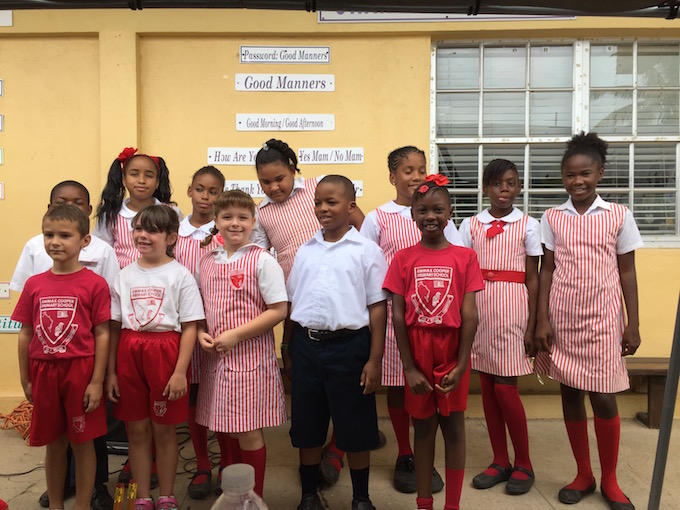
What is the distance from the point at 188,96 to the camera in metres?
4.15

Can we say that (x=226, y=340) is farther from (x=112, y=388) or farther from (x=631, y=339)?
(x=631, y=339)

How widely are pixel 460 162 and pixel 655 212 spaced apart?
1.57m

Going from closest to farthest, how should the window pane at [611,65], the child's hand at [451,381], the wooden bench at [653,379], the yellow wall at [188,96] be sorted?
the child's hand at [451,381] → the wooden bench at [653,379] → the yellow wall at [188,96] → the window pane at [611,65]

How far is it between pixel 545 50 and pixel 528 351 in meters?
2.55

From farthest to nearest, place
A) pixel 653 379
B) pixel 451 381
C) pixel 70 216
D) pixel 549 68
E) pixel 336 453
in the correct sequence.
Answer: pixel 549 68
pixel 653 379
pixel 336 453
pixel 70 216
pixel 451 381

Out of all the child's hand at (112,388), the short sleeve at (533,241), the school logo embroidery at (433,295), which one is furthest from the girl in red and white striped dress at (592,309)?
the child's hand at (112,388)

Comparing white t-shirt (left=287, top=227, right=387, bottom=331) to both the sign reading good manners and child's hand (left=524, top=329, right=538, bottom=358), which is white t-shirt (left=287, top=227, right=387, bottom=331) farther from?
the sign reading good manners

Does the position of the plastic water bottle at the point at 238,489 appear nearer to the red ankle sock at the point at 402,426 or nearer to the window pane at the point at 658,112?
the red ankle sock at the point at 402,426

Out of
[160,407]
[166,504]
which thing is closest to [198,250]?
[160,407]

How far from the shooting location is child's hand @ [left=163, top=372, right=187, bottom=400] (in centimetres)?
240

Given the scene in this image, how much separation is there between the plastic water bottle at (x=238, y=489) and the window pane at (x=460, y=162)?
314 cm

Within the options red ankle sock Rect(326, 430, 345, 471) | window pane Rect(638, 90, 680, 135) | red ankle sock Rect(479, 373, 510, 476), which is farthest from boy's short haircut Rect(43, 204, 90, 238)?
window pane Rect(638, 90, 680, 135)

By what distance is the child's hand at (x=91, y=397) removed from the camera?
93.7 inches

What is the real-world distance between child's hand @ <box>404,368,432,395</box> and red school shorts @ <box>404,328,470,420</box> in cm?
3
